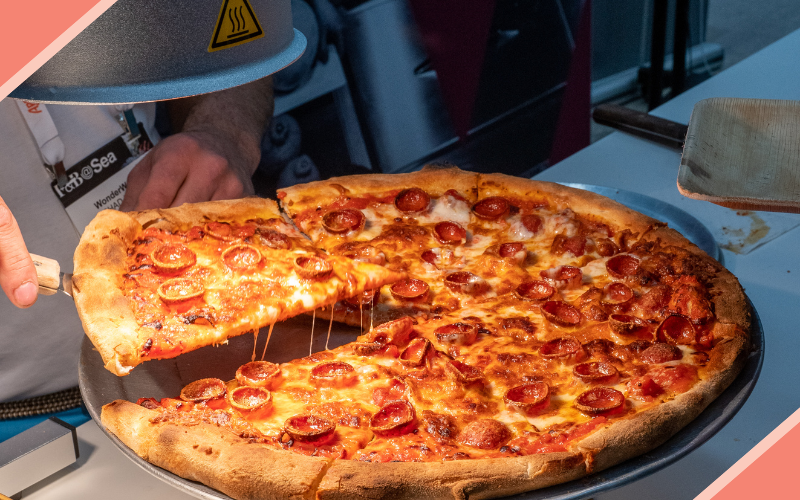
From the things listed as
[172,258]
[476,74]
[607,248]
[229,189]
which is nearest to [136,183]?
[229,189]

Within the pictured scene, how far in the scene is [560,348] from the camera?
2205mm

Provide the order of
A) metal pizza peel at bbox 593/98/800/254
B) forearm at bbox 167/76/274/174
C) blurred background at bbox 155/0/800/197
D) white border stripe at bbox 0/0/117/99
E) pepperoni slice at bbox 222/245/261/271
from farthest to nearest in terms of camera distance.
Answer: blurred background at bbox 155/0/800/197
forearm at bbox 167/76/274/174
pepperoni slice at bbox 222/245/261/271
metal pizza peel at bbox 593/98/800/254
white border stripe at bbox 0/0/117/99

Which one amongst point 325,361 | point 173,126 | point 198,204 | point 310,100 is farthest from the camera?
point 310,100

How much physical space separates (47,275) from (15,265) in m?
0.24

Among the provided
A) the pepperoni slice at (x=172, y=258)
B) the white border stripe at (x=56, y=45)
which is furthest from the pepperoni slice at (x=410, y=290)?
the white border stripe at (x=56, y=45)

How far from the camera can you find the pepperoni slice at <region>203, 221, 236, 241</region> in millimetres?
2781

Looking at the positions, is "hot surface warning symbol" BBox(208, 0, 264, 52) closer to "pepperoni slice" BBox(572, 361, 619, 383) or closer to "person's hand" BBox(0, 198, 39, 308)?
"person's hand" BBox(0, 198, 39, 308)

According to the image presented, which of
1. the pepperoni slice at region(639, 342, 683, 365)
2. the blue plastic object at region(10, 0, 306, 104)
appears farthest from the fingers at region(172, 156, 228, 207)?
the blue plastic object at region(10, 0, 306, 104)

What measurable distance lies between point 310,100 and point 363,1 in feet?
2.45

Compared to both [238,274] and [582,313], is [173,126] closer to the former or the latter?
[238,274]

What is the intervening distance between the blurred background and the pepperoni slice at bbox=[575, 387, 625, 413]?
320 cm

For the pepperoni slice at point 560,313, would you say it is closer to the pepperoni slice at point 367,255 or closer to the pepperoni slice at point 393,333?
the pepperoni slice at point 393,333

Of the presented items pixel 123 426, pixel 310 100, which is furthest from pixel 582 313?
pixel 310 100

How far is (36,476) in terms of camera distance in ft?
6.40
